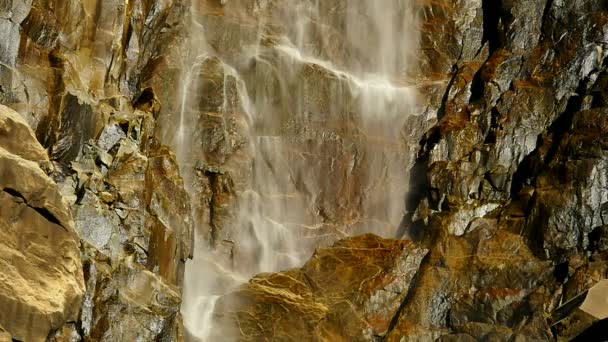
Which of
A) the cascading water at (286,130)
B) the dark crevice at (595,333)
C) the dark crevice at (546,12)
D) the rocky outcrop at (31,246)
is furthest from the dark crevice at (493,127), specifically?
the rocky outcrop at (31,246)

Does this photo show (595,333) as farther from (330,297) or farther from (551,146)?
(551,146)

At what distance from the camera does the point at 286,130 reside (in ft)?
116

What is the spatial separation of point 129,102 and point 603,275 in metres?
15.4

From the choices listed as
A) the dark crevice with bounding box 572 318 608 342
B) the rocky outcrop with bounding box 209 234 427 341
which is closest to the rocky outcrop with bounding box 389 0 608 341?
the dark crevice with bounding box 572 318 608 342

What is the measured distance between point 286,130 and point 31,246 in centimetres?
1578

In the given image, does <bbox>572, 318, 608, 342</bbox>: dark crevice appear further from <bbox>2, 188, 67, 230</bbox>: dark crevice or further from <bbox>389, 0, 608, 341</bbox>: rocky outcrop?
<bbox>2, 188, 67, 230</bbox>: dark crevice

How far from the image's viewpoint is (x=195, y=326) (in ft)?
95.3

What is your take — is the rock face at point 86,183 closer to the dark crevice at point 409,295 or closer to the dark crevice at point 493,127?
the dark crevice at point 409,295

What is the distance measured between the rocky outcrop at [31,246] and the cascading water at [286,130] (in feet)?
31.6

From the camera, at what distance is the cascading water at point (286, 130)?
33.1 metres

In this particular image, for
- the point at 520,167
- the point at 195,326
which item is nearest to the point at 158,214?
the point at 195,326

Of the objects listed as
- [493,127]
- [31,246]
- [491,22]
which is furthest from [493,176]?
[31,246]

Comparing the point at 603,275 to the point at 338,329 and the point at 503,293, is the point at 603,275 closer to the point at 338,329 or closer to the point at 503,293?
the point at 503,293

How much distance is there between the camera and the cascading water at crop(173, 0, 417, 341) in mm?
33094
